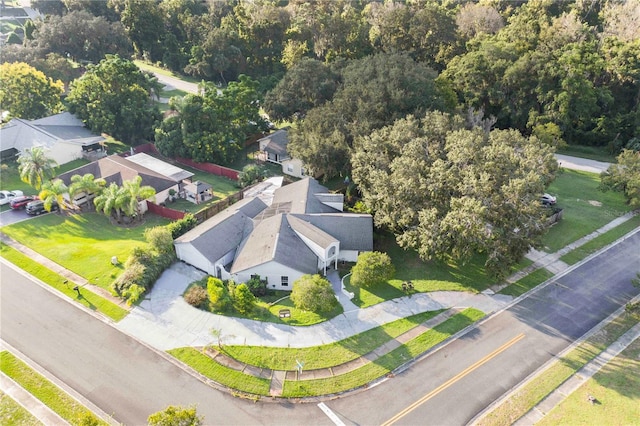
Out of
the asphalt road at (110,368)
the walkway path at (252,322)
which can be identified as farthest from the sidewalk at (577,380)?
the asphalt road at (110,368)

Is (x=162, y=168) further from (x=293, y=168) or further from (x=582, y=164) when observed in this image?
(x=582, y=164)

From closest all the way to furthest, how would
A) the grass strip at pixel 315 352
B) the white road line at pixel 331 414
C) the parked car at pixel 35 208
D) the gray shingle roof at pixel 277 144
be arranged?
the white road line at pixel 331 414 < the grass strip at pixel 315 352 < the parked car at pixel 35 208 < the gray shingle roof at pixel 277 144

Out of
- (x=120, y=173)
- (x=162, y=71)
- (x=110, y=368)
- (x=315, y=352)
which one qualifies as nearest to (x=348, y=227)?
(x=315, y=352)

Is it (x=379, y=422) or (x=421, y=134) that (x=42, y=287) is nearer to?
(x=379, y=422)

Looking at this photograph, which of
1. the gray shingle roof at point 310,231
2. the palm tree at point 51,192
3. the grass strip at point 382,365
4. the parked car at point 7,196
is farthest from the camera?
the parked car at point 7,196

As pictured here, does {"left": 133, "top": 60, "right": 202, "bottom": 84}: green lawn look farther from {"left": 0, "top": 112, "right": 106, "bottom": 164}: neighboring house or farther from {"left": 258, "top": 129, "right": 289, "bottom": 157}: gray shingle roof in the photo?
{"left": 258, "top": 129, "right": 289, "bottom": 157}: gray shingle roof

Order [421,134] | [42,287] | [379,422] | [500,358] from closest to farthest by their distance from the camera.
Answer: [379,422] → [500,358] → [42,287] → [421,134]

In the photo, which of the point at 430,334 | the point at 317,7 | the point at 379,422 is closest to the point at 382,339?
the point at 430,334

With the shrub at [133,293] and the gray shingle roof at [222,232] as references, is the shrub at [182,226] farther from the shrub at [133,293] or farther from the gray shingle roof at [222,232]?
the shrub at [133,293]
